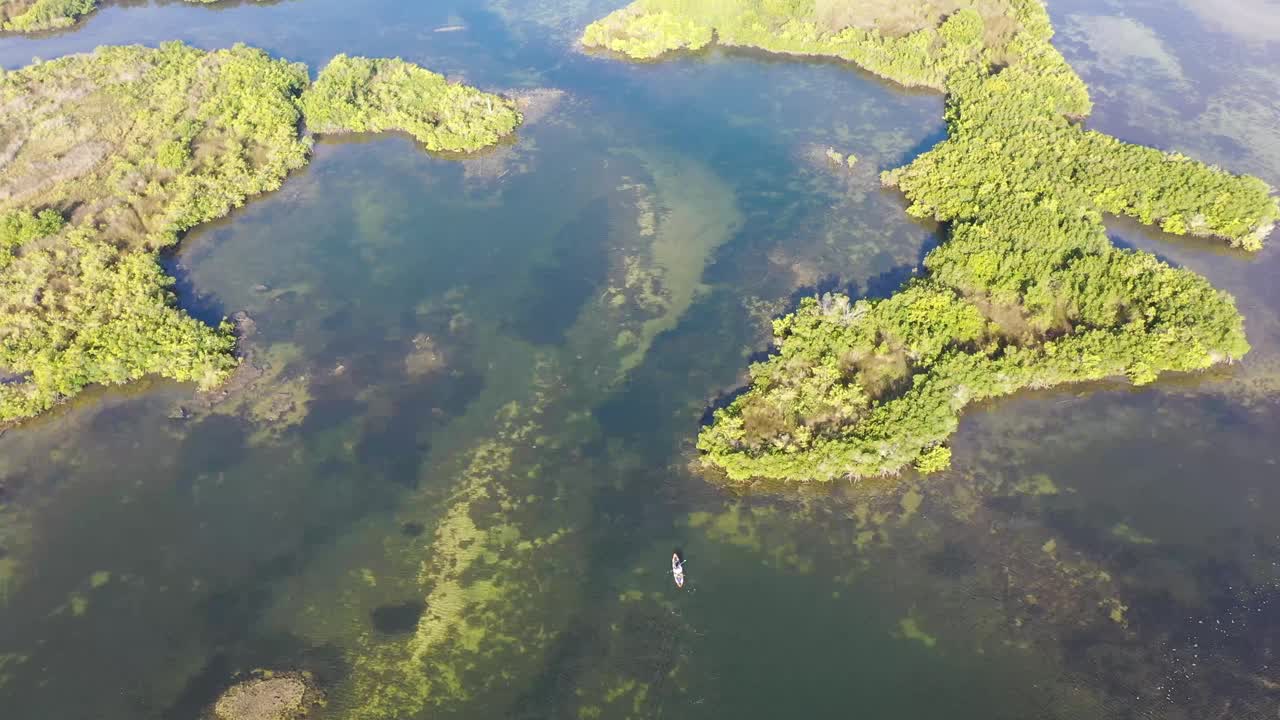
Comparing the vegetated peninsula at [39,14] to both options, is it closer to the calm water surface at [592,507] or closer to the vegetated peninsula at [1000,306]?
the calm water surface at [592,507]

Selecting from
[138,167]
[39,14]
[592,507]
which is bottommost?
[592,507]

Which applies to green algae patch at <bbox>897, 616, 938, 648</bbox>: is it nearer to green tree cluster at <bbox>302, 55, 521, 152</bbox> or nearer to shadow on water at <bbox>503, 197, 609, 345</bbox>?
shadow on water at <bbox>503, 197, 609, 345</bbox>

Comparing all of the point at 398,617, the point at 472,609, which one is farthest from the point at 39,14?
the point at 472,609

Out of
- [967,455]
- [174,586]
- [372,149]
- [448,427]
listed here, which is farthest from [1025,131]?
[174,586]

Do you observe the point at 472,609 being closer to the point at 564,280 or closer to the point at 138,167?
the point at 564,280

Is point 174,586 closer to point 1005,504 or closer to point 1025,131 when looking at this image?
point 1005,504
